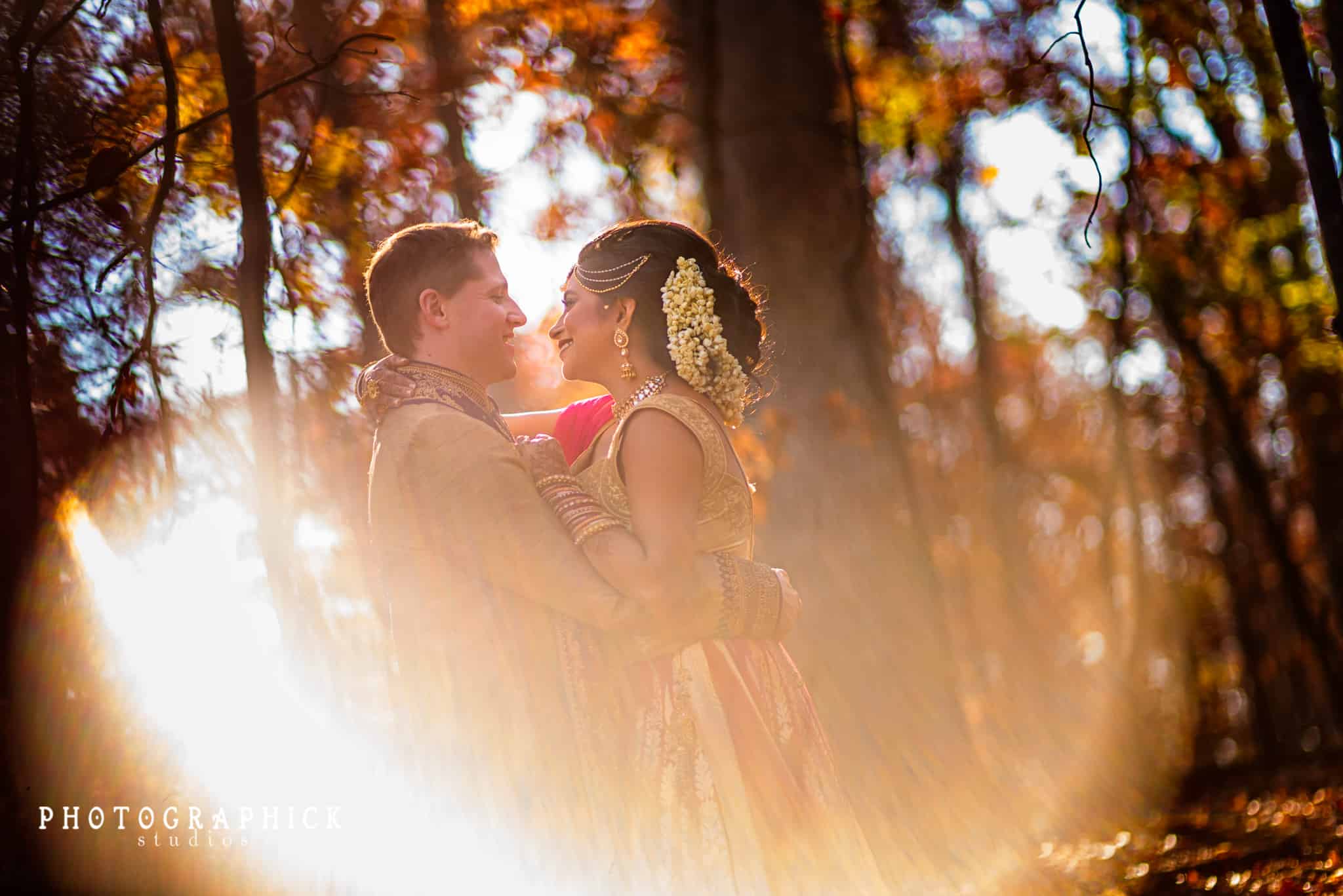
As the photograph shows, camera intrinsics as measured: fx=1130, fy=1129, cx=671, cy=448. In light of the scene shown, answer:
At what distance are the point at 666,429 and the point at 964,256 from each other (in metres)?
12.8

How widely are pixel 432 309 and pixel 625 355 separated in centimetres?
59

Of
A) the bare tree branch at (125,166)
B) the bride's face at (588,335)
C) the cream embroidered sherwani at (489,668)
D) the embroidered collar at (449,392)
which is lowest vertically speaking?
the cream embroidered sherwani at (489,668)

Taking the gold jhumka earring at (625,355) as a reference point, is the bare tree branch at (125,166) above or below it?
above

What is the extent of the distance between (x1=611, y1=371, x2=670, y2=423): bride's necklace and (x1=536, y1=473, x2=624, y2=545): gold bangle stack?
0.26m

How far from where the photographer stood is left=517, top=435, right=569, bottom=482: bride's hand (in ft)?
10.6

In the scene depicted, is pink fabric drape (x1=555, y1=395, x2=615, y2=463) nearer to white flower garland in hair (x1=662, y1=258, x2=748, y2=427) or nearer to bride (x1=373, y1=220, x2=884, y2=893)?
bride (x1=373, y1=220, x2=884, y2=893)

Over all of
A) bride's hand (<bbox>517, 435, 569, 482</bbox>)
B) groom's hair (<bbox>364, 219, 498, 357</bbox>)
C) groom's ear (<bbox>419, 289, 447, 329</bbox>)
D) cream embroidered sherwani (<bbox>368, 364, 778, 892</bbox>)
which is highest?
groom's hair (<bbox>364, 219, 498, 357</bbox>)

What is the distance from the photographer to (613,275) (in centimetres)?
338

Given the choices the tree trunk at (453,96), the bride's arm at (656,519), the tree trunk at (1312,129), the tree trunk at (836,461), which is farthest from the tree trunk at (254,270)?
the tree trunk at (1312,129)

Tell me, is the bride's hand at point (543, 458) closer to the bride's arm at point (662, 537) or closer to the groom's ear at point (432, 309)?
the bride's arm at point (662, 537)

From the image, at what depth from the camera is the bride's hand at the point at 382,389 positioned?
3199 mm

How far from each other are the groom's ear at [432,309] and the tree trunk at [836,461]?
9.30ft

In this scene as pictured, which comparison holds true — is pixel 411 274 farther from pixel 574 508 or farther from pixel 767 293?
pixel 767 293

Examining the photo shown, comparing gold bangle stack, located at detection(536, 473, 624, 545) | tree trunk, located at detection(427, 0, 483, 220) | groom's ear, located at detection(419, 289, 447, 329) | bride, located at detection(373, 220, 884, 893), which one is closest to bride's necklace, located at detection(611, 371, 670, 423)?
bride, located at detection(373, 220, 884, 893)
